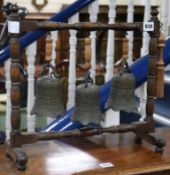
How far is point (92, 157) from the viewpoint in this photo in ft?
4.92

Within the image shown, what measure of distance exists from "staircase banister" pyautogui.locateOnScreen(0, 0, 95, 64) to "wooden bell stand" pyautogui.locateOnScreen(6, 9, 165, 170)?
2.20 ft

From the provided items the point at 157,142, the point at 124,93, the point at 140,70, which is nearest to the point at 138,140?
the point at 157,142

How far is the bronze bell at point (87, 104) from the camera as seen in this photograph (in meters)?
1.52

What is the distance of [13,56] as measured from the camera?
1381 mm

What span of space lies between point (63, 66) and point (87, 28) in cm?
234

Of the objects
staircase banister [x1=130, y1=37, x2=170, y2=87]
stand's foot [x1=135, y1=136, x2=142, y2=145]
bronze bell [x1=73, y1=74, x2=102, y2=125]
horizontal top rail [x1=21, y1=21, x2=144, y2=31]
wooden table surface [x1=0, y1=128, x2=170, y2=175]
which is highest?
horizontal top rail [x1=21, y1=21, x2=144, y2=31]

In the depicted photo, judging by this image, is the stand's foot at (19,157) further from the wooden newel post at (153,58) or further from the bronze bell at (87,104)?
the wooden newel post at (153,58)

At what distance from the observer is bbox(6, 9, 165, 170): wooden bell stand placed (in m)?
1.38

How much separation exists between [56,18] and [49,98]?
87 centimetres

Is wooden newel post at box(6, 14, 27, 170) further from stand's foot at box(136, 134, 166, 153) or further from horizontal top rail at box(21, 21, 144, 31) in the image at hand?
stand's foot at box(136, 134, 166, 153)

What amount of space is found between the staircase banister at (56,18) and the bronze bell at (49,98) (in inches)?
24.6

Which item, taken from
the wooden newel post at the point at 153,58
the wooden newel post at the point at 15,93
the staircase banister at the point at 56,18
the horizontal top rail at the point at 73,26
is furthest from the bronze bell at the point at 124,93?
the staircase banister at the point at 56,18

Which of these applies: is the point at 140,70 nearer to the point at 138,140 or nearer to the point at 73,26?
the point at 138,140

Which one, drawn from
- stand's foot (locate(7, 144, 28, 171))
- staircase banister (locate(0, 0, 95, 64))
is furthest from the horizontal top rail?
staircase banister (locate(0, 0, 95, 64))
